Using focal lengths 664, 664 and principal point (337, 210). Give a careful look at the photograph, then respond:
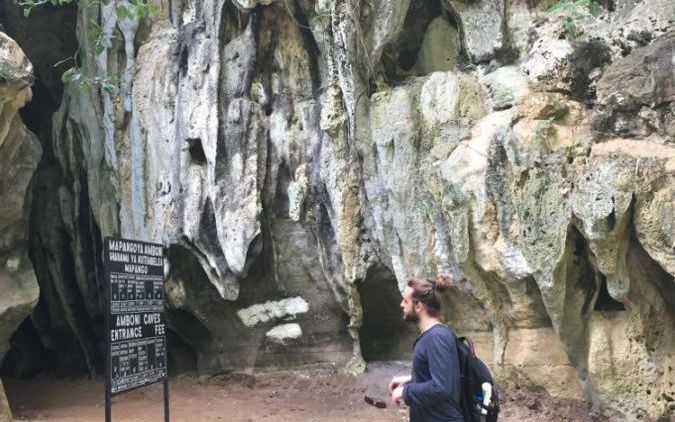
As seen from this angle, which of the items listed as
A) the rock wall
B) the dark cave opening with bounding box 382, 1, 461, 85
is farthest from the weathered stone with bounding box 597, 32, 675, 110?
the dark cave opening with bounding box 382, 1, 461, 85

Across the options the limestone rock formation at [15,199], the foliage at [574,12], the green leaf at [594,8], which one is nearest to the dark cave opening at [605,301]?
the foliage at [574,12]

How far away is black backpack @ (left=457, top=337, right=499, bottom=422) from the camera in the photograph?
2.96 meters

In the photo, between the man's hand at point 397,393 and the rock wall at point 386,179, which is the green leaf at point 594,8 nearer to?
the rock wall at point 386,179

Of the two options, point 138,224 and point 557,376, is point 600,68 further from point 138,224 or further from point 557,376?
point 138,224

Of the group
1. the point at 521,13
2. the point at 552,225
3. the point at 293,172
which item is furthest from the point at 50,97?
the point at 552,225

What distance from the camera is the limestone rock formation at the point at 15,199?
966cm

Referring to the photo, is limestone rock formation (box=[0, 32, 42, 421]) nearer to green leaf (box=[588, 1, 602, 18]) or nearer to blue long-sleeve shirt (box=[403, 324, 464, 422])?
green leaf (box=[588, 1, 602, 18])

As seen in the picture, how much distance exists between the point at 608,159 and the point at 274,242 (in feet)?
19.0

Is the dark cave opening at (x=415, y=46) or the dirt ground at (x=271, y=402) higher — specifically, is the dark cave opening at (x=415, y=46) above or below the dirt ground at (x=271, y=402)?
above

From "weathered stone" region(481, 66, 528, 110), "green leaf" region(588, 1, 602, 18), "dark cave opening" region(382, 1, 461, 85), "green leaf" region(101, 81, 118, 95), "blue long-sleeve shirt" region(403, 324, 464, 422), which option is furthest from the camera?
"green leaf" region(101, 81, 118, 95)

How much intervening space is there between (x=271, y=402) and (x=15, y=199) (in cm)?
525

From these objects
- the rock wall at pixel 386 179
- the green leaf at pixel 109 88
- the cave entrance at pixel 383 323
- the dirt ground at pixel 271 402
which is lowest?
the dirt ground at pixel 271 402

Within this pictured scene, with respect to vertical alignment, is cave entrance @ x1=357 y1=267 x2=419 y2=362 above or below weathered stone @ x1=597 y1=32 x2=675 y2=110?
below

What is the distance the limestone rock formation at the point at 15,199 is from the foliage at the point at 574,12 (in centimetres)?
732
